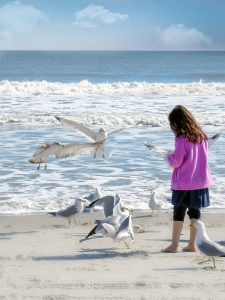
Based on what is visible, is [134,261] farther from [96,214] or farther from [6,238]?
[96,214]

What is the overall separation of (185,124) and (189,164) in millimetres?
370

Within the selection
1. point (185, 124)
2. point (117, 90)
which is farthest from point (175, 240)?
point (117, 90)

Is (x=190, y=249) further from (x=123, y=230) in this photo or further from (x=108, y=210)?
(x=108, y=210)

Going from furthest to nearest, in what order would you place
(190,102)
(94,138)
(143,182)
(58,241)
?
(190,102) < (143,182) < (94,138) < (58,241)

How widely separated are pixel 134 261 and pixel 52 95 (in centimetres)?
2183

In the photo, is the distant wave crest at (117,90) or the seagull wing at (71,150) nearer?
the seagull wing at (71,150)

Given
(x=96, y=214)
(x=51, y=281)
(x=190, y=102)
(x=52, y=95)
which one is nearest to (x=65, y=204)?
(x=96, y=214)

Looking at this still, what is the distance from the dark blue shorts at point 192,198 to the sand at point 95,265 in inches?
17.1

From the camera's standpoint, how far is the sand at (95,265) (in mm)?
4375

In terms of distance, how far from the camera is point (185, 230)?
651 centimetres

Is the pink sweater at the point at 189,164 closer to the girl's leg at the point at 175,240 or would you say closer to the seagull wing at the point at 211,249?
the girl's leg at the point at 175,240

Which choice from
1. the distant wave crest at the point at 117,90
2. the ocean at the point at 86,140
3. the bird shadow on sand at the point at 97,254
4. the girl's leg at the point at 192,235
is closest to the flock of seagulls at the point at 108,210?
the bird shadow on sand at the point at 97,254

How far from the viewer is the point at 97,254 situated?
5500mm

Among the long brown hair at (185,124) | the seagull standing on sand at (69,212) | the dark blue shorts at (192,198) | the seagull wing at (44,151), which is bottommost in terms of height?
the seagull standing on sand at (69,212)
